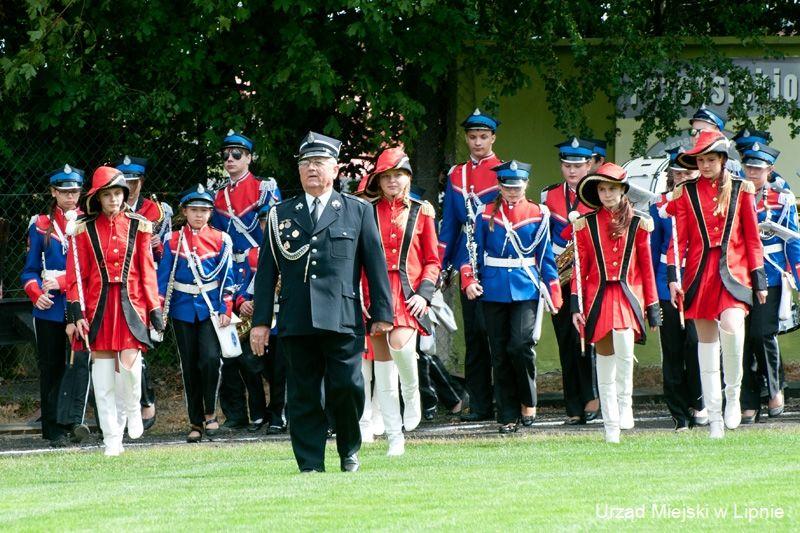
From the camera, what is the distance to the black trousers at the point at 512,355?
13234 mm

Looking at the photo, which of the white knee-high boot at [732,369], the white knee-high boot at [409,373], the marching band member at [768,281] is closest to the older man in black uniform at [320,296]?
the white knee-high boot at [409,373]

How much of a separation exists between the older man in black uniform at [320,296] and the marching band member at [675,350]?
3.41 m

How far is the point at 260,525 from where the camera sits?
8.05 m

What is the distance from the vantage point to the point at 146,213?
A: 48.2ft

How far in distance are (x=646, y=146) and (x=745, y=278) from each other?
520 cm

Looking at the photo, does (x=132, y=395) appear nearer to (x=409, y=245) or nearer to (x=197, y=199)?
(x=197, y=199)

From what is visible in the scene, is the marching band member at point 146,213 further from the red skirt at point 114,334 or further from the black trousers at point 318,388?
the black trousers at point 318,388

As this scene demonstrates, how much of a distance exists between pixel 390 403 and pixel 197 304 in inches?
105

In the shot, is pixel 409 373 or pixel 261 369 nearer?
pixel 409 373

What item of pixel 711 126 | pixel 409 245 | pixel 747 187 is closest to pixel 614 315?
pixel 747 187

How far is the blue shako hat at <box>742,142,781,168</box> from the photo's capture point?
1351cm

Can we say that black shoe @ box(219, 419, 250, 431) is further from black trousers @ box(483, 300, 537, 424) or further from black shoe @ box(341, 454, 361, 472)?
black shoe @ box(341, 454, 361, 472)

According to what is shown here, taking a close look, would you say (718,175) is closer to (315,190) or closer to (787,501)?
(315,190)

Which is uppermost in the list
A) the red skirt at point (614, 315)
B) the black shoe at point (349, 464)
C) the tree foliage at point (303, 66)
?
the tree foliage at point (303, 66)
